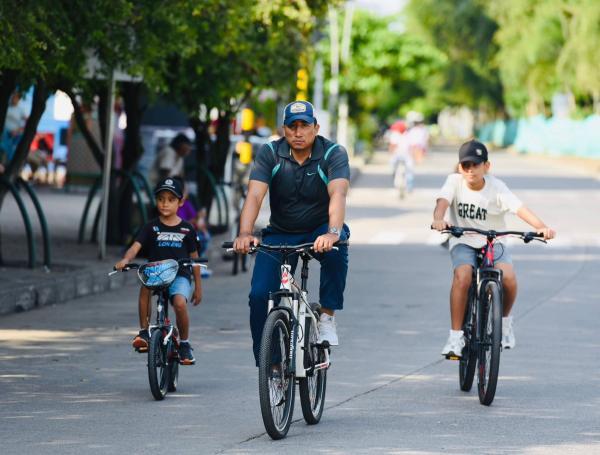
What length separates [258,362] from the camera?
780 cm

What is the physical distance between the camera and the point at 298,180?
27.0 ft

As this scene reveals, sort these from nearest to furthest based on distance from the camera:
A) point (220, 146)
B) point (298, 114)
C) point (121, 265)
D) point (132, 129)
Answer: point (298, 114)
point (121, 265)
point (132, 129)
point (220, 146)

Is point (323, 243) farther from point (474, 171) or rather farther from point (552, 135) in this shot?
point (552, 135)

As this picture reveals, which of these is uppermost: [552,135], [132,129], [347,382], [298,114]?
[552,135]

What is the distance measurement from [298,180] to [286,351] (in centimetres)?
99

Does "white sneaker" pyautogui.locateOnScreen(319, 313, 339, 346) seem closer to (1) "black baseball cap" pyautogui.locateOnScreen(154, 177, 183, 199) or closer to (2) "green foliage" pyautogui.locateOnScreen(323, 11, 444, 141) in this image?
(1) "black baseball cap" pyautogui.locateOnScreen(154, 177, 183, 199)

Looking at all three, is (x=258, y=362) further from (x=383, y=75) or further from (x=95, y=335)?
(x=383, y=75)

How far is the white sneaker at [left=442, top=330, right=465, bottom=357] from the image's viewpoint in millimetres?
9344

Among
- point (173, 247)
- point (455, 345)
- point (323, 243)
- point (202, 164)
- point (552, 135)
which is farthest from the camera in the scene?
point (552, 135)

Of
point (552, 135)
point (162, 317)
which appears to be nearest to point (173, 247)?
point (162, 317)

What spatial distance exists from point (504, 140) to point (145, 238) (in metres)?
100

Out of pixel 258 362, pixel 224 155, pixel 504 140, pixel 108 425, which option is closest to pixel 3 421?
pixel 108 425

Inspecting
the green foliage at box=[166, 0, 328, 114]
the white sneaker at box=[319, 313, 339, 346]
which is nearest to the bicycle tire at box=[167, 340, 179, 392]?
the white sneaker at box=[319, 313, 339, 346]

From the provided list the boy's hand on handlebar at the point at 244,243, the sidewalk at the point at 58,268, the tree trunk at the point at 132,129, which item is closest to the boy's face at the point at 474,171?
the boy's hand on handlebar at the point at 244,243
